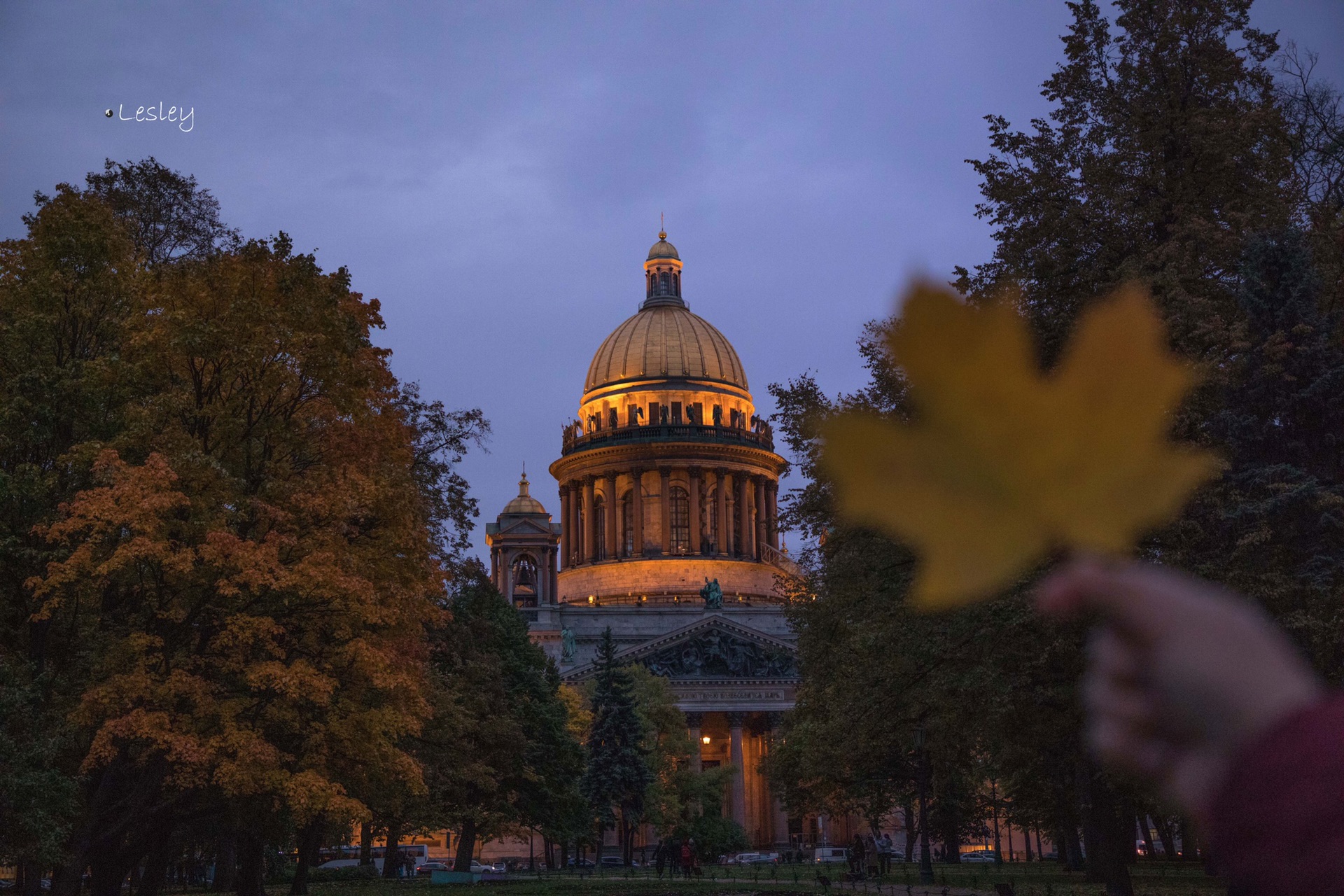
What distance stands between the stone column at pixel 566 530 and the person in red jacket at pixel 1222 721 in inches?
4224

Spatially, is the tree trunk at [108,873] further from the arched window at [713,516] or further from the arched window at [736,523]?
the arched window at [736,523]

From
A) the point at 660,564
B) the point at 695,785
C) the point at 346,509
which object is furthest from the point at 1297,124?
the point at 660,564

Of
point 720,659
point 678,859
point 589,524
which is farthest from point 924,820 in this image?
→ point 589,524

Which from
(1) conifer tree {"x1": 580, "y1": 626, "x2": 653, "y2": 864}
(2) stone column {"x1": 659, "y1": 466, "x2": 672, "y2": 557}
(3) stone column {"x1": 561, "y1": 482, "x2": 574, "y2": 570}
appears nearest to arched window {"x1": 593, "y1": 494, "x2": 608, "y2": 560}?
(3) stone column {"x1": 561, "y1": 482, "x2": 574, "y2": 570}

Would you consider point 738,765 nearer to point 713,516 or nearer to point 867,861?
point 713,516

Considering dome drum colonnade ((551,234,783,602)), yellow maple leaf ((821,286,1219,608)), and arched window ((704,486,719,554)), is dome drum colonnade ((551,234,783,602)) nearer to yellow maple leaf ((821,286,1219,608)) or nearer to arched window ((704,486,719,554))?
arched window ((704,486,719,554))

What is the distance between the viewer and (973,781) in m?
50.2

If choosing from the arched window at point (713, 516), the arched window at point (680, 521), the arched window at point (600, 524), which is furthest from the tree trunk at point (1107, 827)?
the arched window at point (600, 524)

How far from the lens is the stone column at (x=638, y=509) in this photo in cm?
10450

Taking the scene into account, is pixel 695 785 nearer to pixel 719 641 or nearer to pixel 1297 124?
pixel 719 641

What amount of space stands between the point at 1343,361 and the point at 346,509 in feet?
47.2

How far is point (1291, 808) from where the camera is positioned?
185cm

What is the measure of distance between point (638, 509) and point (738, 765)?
27.2 meters

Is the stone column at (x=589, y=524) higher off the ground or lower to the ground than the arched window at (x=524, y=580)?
higher
